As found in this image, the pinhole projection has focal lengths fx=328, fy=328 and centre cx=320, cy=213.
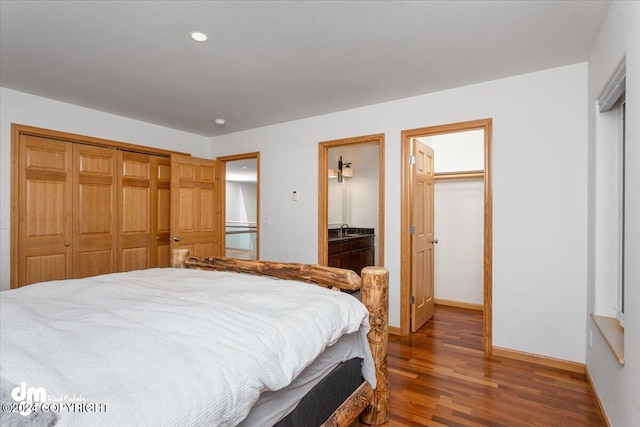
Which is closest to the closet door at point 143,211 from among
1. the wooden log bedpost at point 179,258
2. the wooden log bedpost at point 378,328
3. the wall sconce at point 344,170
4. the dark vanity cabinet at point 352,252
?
the wooden log bedpost at point 179,258

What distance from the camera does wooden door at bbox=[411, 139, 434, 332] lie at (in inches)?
134

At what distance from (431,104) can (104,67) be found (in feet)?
9.40

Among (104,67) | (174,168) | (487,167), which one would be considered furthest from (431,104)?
(174,168)

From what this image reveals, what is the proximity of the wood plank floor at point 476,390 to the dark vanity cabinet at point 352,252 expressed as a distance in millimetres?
1461

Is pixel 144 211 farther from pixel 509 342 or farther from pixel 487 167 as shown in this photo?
pixel 509 342

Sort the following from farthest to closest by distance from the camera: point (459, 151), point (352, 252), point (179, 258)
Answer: point (352, 252) < point (459, 151) < point (179, 258)

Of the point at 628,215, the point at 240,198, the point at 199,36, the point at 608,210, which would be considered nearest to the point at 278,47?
the point at 199,36

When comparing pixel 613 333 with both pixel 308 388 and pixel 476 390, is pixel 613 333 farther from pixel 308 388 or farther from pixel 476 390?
pixel 308 388

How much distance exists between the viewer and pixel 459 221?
4.27 m

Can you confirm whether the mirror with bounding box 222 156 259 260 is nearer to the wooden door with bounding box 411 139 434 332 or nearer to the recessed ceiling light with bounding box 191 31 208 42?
the wooden door with bounding box 411 139 434 332

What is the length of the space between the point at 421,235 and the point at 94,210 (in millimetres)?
3678

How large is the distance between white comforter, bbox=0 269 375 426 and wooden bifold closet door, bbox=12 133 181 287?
1952mm

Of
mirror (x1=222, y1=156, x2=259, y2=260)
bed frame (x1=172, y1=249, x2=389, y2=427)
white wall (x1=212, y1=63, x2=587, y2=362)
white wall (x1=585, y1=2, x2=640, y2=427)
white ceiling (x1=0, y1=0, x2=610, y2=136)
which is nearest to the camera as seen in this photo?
white wall (x1=585, y1=2, x2=640, y2=427)

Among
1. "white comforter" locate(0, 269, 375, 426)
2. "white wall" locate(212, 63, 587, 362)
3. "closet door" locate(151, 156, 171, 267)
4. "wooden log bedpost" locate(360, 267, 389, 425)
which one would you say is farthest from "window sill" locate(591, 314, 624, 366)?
"closet door" locate(151, 156, 171, 267)
